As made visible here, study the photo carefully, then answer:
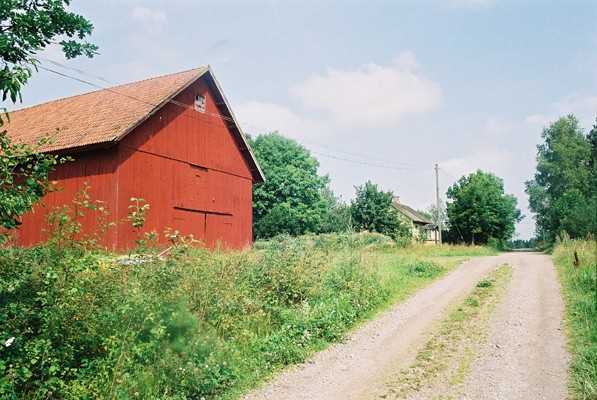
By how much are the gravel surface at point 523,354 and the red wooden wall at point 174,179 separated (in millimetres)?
12130

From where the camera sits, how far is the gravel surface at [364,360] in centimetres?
633

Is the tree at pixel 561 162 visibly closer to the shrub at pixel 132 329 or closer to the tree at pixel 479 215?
the tree at pixel 479 215

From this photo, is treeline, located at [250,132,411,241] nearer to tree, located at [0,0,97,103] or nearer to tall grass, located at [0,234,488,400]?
tall grass, located at [0,234,488,400]

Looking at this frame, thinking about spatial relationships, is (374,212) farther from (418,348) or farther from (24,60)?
(24,60)

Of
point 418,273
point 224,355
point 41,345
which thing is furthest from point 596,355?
point 418,273

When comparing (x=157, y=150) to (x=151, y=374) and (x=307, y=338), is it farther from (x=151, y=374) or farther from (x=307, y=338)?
(x=151, y=374)

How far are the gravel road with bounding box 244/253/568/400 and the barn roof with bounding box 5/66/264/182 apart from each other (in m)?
11.2

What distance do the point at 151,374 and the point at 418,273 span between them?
11.9 meters

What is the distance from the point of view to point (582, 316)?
920cm

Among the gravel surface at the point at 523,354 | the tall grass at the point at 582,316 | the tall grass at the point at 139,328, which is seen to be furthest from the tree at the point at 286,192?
the tall grass at the point at 139,328

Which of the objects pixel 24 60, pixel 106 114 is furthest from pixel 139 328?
pixel 106 114

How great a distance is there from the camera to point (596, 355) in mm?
6746

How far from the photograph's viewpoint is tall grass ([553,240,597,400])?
19.9ft

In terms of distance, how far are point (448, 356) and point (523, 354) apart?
119 centimetres
